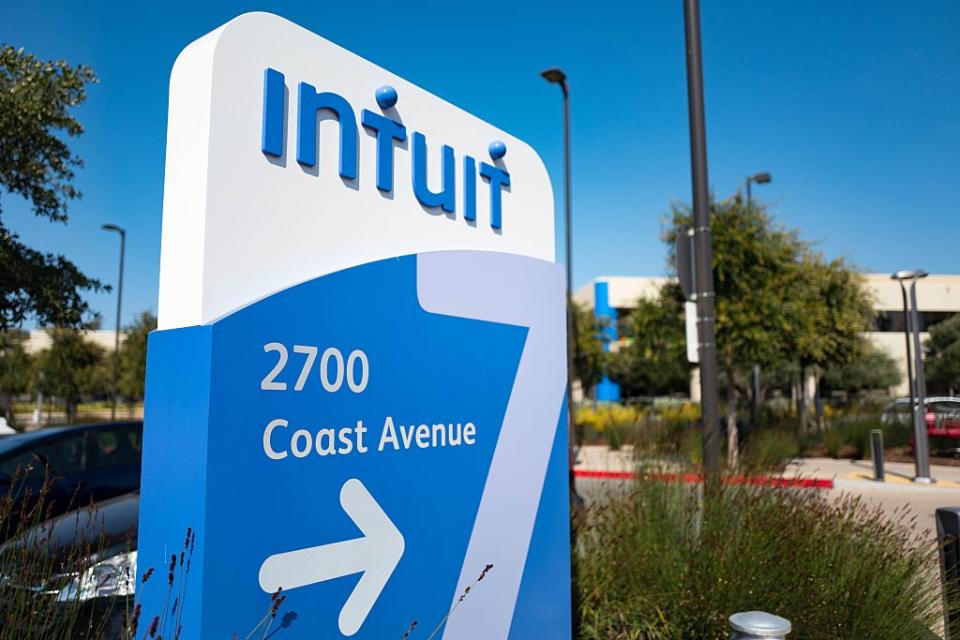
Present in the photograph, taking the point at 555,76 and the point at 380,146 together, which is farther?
the point at 555,76

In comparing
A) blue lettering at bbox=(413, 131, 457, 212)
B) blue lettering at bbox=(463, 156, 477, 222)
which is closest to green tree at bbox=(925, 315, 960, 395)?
blue lettering at bbox=(463, 156, 477, 222)

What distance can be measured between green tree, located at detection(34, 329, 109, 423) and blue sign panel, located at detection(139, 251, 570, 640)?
27.4 meters

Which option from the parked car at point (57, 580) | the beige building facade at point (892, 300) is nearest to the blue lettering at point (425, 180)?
the parked car at point (57, 580)

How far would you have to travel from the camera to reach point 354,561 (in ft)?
8.31

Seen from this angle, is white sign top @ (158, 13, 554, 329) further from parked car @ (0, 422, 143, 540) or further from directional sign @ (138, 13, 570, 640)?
parked car @ (0, 422, 143, 540)

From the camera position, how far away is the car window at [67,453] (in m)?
6.87

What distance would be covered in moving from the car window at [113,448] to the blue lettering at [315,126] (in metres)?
5.96

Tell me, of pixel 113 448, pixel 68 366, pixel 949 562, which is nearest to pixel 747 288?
pixel 949 562

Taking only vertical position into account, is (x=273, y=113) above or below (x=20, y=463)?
above

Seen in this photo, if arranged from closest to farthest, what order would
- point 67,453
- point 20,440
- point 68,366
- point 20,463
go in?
point 20,463 → point 20,440 → point 67,453 → point 68,366

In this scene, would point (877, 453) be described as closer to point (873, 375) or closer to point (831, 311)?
point (831, 311)

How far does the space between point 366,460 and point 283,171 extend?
1.13 meters

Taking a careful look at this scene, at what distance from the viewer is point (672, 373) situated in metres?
41.8

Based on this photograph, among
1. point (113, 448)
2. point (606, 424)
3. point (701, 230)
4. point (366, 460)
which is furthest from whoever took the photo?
point (606, 424)
